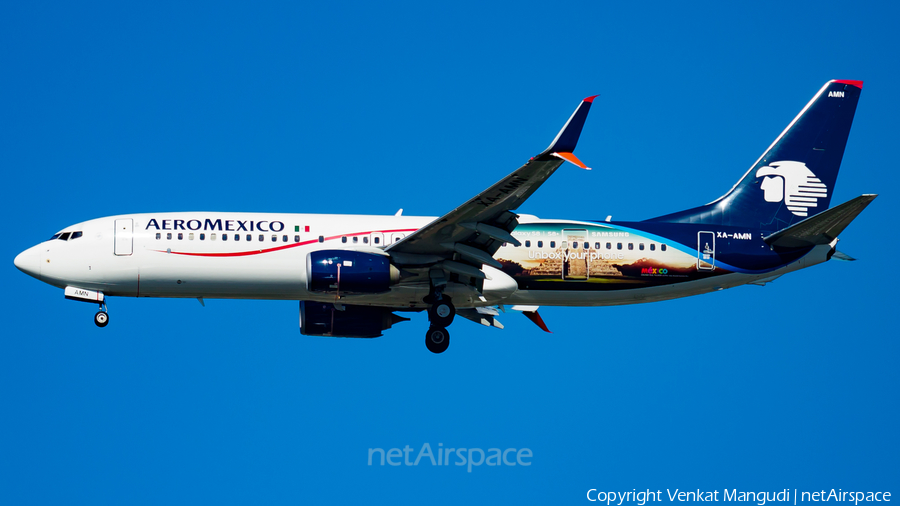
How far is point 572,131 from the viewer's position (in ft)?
87.9

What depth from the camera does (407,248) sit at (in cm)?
3303

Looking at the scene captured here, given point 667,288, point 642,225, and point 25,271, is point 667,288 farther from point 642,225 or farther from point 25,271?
point 25,271

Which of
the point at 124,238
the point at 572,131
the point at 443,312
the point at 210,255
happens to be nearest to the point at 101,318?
the point at 124,238

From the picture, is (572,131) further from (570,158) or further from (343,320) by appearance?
(343,320)

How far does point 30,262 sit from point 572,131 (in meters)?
18.2

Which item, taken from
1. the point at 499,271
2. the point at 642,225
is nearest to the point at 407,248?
the point at 499,271

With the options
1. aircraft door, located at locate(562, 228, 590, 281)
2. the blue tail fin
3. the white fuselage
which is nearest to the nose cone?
the white fuselage

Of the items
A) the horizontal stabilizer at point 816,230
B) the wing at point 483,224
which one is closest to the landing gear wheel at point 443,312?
the wing at point 483,224

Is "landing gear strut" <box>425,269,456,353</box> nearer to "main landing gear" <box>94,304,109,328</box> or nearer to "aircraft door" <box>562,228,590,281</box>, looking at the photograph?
"aircraft door" <box>562,228,590,281</box>

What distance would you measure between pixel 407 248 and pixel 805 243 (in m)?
13.7

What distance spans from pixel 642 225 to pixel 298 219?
462 inches

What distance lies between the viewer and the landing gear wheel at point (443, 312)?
112ft

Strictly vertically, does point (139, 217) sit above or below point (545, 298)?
above

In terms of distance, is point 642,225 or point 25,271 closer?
point 25,271
